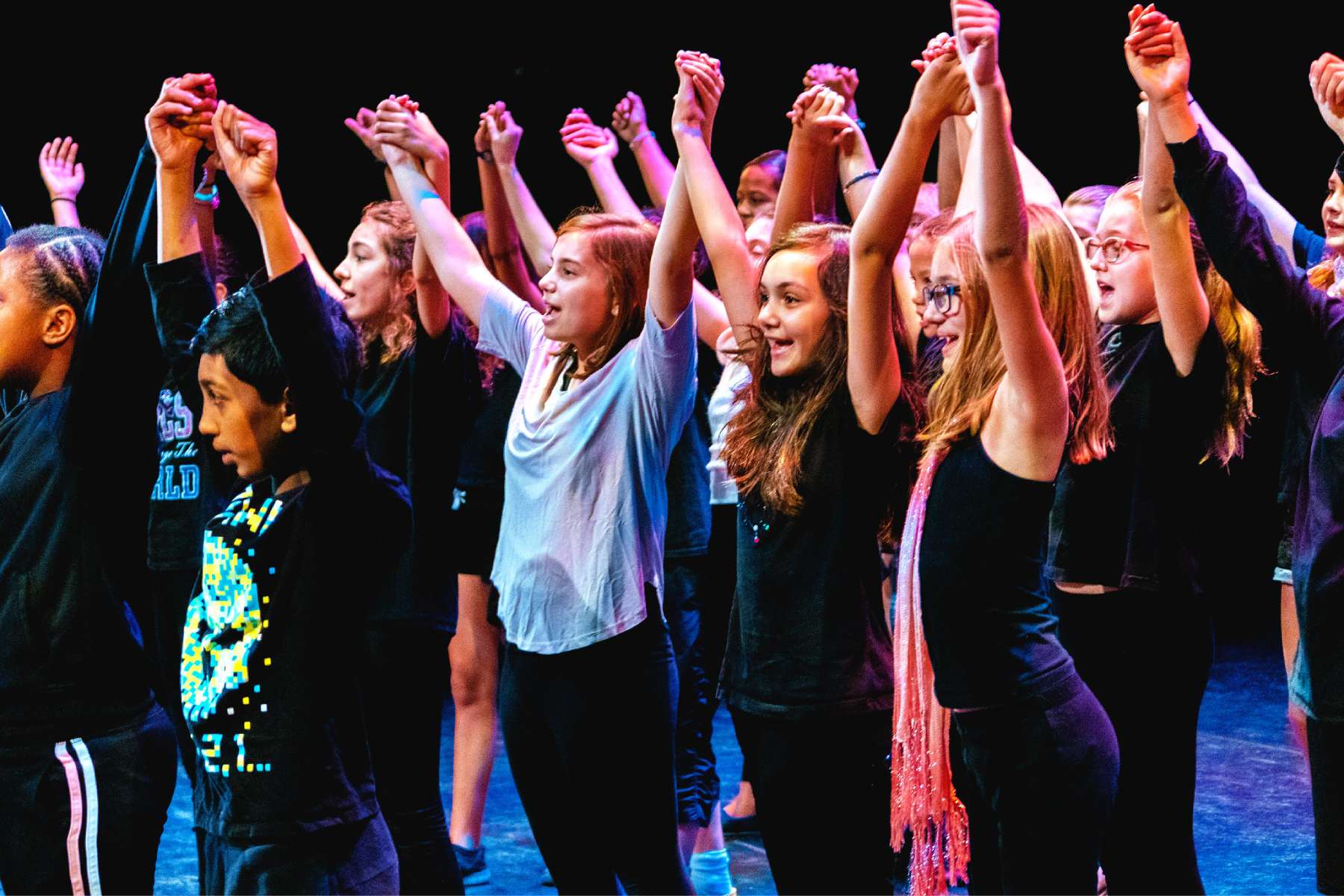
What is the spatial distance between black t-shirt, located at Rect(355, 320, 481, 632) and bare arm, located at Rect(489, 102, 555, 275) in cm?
25

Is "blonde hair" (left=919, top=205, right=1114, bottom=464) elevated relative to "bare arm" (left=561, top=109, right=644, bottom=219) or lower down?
lower down

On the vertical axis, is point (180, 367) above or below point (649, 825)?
above

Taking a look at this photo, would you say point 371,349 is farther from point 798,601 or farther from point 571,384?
point 798,601

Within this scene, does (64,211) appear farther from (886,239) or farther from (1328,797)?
(1328,797)

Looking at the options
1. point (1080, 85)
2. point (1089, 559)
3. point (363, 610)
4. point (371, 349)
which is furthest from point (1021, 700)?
point (1080, 85)

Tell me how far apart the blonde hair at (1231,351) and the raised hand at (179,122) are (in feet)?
5.02

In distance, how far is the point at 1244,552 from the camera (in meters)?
6.52

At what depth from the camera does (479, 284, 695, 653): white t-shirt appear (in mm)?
2428

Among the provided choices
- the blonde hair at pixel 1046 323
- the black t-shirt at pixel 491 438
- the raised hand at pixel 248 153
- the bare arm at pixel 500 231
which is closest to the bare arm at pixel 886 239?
the blonde hair at pixel 1046 323

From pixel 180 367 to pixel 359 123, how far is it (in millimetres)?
897

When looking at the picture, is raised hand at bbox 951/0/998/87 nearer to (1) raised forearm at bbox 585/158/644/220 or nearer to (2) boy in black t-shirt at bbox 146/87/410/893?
(2) boy in black t-shirt at bbox 146/87/410/893

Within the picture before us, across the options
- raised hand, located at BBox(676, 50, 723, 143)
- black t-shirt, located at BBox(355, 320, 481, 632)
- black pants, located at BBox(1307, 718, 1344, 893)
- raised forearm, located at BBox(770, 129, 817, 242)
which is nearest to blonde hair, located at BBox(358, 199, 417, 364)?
black t-shirt, located at BBox(355, 320, 481, 632)

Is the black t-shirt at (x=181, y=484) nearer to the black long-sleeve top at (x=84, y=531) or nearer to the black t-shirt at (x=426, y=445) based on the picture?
the black t-shirt at (x=426, y=445)

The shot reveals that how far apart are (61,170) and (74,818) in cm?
208
